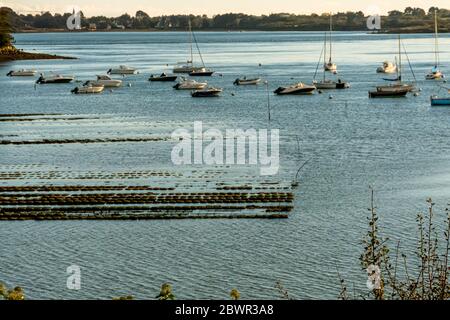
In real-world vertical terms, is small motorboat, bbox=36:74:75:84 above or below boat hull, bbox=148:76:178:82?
above

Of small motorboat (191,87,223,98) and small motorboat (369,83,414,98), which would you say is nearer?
small motorboat (369,83,414,98)

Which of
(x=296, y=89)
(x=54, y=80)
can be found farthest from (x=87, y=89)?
(x=296, y=89)

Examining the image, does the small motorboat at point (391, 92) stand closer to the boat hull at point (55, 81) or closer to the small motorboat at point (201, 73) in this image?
the small motorboat at point (201, 73)

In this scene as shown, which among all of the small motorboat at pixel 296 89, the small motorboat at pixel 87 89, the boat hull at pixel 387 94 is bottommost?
the boat hull at pixel 387 94

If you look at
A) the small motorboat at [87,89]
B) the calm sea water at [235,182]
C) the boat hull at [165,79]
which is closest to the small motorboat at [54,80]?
the boat hull at [165,79]

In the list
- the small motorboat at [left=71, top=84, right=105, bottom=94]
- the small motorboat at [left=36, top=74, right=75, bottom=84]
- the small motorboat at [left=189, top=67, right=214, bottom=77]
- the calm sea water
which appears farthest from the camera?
the small motorboat at [left=189, top=67, right=214, bottom=77]

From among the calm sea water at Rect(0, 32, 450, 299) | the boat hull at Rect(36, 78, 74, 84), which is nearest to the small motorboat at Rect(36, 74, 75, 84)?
the boat hull at Rect(36, 78, 74, 84)

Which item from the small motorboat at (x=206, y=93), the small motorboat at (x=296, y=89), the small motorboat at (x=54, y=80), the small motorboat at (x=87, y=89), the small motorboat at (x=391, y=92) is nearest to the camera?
the small motorboat at (x=391, y=92)

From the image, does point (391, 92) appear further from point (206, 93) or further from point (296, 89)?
point (206, 93)

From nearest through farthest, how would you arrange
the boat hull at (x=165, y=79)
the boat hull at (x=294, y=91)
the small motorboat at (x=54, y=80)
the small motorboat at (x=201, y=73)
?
1. the boat hull at (x=294, y=91)
2. the small motorboat at (x=54, y=80)
3. the boat hull at (x=165, y=79)
4. the small motorboat at (x=201, y=73)

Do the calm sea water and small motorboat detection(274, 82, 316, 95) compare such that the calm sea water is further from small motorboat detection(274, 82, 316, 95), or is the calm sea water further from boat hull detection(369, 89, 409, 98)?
small motorboat detection(274, 82, 316, 95)
